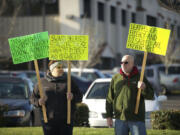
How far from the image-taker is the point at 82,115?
38.4ft

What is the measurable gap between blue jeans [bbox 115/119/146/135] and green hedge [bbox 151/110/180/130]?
4222mm

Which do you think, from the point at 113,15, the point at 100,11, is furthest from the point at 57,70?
the point at 113,15

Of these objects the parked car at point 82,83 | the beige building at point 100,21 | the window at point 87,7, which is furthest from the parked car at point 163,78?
the window at point 87,7

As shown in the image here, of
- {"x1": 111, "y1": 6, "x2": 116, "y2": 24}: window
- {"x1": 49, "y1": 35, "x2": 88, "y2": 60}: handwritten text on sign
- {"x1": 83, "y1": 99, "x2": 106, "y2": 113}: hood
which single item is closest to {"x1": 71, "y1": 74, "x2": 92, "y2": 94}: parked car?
{"x1": 83, "y1": 99, "x2": 106, "y2": 113}: hood

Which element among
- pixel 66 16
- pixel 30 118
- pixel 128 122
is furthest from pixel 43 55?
pixel 66 16

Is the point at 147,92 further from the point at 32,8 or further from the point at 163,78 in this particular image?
the point at 32,8

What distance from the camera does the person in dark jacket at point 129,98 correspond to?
21.4 feet

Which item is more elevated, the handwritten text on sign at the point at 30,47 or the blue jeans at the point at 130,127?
the handwritten text on sign at the point at 30,47

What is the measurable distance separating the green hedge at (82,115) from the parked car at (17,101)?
1567mm

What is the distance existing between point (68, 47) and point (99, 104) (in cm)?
480

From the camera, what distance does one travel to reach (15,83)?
14.0m

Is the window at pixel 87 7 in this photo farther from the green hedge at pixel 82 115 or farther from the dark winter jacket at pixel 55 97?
the dark winter jacket at pixel 55 97

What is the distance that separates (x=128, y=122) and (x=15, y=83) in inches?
309

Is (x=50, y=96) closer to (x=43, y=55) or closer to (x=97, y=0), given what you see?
(x=43, y=55)
